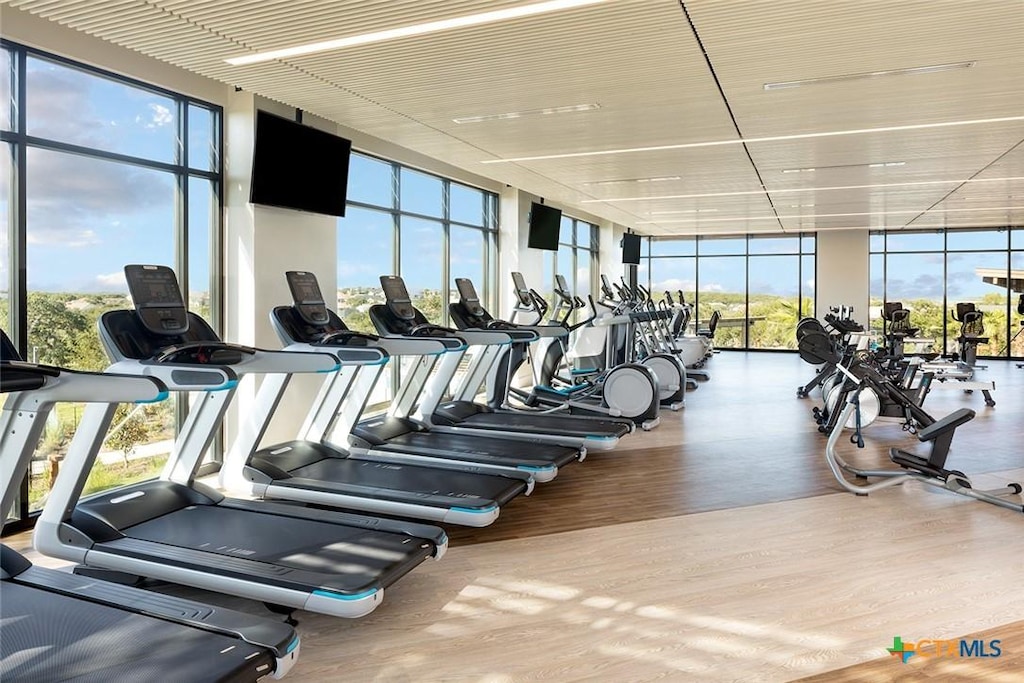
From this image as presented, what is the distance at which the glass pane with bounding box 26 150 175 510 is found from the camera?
14.5 feet

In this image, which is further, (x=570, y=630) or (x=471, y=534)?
(x=471, y=534)

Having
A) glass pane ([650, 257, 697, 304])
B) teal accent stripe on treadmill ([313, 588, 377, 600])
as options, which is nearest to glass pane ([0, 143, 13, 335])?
teal accent stripe on treadmill ([313, 588, 377, 600])

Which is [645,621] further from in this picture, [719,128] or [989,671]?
[719,128]

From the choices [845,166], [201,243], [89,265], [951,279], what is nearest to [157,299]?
[89,265]

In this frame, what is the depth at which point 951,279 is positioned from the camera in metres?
15.6

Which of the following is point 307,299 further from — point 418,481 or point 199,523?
point 199,523

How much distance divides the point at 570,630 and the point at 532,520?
145 cm

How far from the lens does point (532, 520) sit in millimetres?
4473

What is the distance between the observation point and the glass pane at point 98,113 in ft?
14.2

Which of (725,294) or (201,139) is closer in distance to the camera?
(201,139)

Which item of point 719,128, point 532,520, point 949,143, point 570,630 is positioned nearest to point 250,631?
point 570,630

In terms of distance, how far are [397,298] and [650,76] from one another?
2.27 metres

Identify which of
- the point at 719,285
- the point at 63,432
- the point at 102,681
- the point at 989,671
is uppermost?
the point at 719,285

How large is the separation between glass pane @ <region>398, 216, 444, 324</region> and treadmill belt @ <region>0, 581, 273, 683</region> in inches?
228
